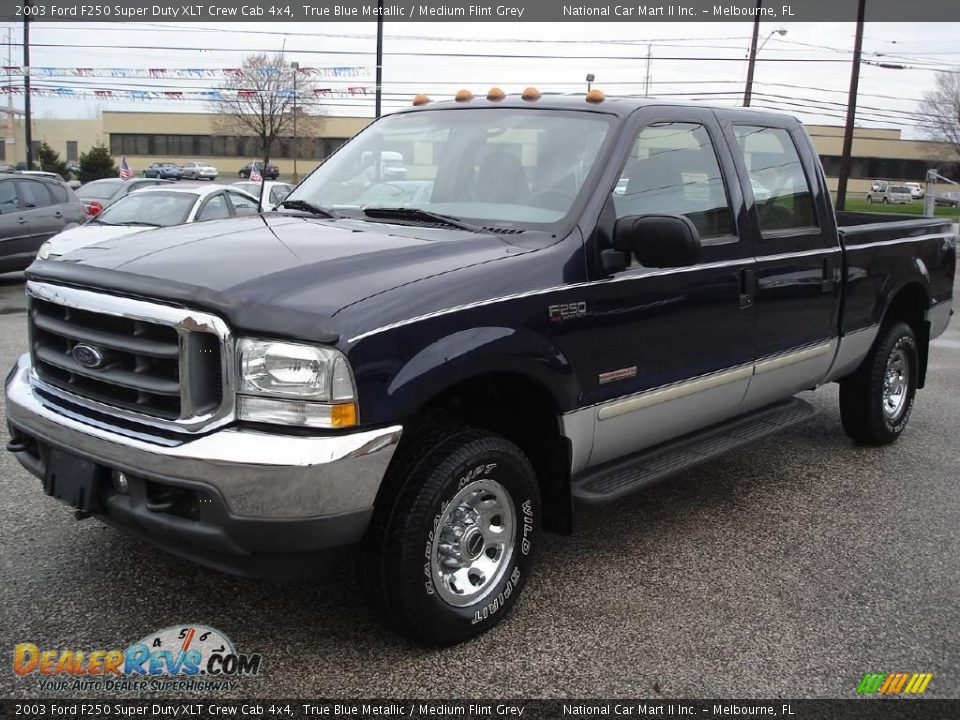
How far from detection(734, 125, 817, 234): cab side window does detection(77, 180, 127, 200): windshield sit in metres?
15.7

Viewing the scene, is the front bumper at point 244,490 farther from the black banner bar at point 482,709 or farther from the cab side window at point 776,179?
the cab side window at point 776,179

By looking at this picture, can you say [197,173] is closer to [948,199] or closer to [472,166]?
Answer: [948,199]

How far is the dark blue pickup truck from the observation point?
110 inches

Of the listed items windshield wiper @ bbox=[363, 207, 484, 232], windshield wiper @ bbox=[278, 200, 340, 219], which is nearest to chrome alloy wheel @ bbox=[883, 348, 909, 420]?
windshield wiper @ bbox=[363, 207, 484, 232]

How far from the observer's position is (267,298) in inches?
111

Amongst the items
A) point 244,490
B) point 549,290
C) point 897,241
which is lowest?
point 244,490

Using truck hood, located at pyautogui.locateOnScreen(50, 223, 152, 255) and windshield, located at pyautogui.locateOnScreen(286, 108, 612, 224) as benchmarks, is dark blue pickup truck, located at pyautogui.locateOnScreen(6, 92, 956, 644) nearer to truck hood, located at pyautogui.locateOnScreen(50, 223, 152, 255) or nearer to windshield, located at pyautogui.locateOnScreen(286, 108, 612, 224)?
windshield, located at pyautogui.locateOnScreen(286, 108, 612, 224)

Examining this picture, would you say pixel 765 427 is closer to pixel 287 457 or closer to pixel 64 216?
pixel 287 457

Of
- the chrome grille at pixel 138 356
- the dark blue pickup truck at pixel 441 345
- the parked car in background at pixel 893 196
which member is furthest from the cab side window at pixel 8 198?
the parked car in background at pixel 893 196

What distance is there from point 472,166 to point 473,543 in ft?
5.74

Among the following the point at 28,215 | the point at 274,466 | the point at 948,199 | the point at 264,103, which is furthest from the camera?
the point at 264,103

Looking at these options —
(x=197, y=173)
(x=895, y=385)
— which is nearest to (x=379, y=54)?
(x=895, y=385)

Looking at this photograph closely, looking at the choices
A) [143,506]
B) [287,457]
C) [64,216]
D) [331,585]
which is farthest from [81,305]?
[64,216]

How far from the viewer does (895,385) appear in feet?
20.4
